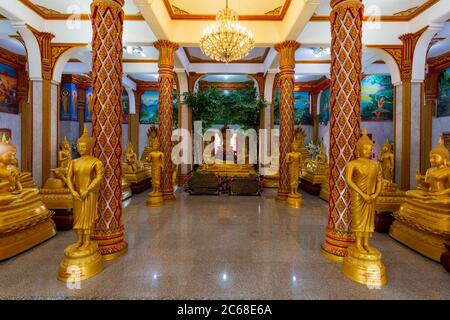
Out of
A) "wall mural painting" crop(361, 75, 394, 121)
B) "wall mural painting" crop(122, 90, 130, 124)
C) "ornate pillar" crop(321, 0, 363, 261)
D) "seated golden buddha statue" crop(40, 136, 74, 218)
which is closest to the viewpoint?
"ornate pillar" crop(321, 0, 363, 261)

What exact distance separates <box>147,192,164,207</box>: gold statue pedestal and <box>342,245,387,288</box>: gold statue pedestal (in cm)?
504

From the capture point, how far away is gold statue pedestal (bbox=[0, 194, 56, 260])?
11.7 ft

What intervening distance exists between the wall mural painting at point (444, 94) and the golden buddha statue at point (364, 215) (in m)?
11.8

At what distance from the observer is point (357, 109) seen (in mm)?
3701

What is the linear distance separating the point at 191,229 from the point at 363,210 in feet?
9.83

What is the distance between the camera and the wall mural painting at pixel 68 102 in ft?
50.1

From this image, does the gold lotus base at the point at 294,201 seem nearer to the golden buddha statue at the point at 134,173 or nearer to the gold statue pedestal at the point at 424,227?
the gold statue pedestal at the point at 424,227

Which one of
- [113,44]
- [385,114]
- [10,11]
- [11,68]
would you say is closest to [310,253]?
[113,44]

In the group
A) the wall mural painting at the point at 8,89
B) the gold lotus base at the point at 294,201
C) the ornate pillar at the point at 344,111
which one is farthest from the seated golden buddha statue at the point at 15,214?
the wall mural painting at the point at 8,89

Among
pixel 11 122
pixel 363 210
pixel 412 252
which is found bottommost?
pixel 412 252

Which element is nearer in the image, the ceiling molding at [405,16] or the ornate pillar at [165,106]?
the ceiling molding at [405,16]

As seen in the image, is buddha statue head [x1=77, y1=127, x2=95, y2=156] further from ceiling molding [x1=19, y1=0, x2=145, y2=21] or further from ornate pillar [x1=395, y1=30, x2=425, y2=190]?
ornate pillar [x1=395, y1=30, x2=425, y2=190]

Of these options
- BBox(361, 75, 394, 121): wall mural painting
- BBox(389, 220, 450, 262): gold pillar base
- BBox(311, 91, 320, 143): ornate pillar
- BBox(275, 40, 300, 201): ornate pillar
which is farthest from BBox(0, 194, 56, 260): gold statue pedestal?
BBox(361, 75, 394, 121): wall mural painting

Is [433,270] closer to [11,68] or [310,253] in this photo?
[310,253]
